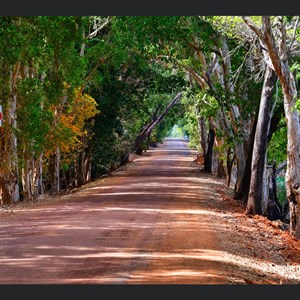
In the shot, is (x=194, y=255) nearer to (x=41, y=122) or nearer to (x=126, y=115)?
(x=41, y=122)

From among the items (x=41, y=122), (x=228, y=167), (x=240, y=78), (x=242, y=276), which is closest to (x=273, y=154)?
(x=228, y=167)

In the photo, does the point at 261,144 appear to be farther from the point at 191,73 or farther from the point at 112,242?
the point at 191,73

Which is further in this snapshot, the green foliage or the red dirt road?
the green foliage

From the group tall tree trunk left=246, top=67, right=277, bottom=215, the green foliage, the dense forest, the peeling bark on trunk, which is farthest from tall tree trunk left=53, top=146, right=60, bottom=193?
tall tree trunk left=246, top=67, right=277, bottom=215

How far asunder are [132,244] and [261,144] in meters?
7.97

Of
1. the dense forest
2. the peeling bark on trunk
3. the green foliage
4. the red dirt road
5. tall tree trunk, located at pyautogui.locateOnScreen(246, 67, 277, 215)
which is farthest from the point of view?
the green foliage

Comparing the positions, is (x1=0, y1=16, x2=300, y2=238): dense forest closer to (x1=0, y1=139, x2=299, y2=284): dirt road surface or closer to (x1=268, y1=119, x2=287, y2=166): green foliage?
(x1=268, y1=119, x2=287, y2=166): green foliage

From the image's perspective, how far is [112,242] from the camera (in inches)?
571

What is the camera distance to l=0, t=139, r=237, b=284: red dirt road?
1114cm

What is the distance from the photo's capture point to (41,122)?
26.0 m

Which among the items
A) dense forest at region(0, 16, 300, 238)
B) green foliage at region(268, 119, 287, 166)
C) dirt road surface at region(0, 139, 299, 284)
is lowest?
dirt road surface at region(0, 139, 299, 284)

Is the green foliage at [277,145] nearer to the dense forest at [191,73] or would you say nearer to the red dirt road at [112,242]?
the dense forest at [191,73]

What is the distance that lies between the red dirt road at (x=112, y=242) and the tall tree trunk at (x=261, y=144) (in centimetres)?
152

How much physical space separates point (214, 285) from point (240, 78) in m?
16.5
